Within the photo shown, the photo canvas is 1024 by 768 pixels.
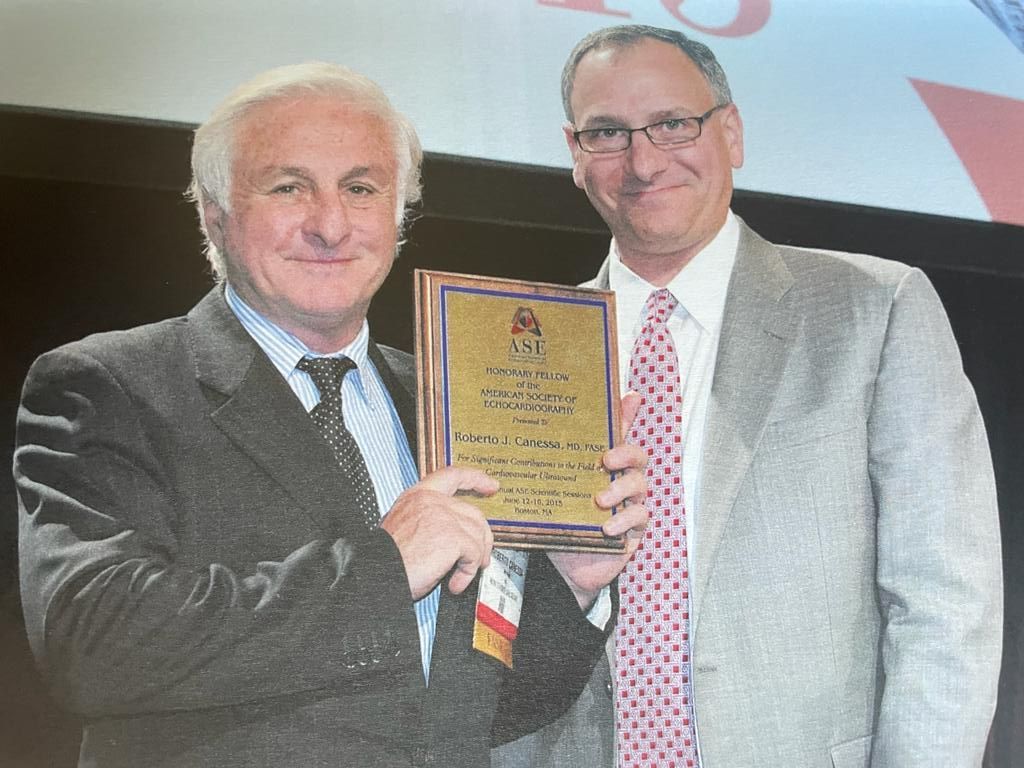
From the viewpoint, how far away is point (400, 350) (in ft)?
8.57

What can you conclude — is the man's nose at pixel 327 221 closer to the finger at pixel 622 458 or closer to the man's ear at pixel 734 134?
the finger at pixel 622 458

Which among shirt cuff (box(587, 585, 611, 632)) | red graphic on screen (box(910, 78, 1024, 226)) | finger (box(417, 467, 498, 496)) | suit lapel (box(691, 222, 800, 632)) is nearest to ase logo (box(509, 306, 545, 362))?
finger (box(417, 467, 498, 496))

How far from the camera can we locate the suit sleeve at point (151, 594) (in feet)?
7.59

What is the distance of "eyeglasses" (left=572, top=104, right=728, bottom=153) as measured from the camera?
9.23ft

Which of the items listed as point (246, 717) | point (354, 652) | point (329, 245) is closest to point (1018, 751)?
point (354, 652)

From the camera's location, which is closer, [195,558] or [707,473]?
[195,558]

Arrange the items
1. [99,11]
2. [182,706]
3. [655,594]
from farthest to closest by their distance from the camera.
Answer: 1. [99,11]
2. [655,594]
3. [182,706]

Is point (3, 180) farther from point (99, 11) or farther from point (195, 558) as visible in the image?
point (195, 558)

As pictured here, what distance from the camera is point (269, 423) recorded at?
97.3 inches

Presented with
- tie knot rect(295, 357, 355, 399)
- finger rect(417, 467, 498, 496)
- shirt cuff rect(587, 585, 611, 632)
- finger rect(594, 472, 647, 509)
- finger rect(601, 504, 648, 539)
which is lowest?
shirt cuff rect(587, 585, 611, 632)

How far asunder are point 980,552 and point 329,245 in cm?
145

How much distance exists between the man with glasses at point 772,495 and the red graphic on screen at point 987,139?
1.47 ft

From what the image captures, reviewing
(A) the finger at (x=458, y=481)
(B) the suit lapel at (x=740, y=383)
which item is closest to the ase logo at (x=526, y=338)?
(A) the finger at (x=458, y=481)

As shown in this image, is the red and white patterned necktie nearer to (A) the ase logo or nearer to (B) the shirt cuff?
(B) the shirt cuff
